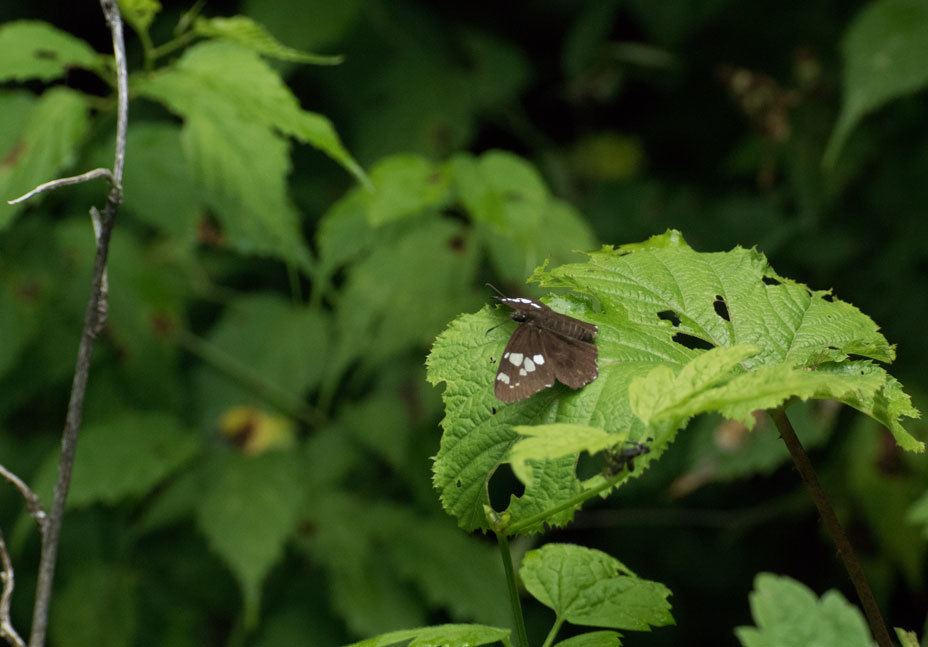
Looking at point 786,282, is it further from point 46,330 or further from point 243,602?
point 243,602

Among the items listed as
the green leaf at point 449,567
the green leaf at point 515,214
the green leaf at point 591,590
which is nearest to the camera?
the green leaf at point 591,590

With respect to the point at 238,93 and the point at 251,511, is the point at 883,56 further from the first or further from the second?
the point at 251,511

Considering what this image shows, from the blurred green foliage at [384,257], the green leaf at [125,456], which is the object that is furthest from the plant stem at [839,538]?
the green leaf at [125,456]

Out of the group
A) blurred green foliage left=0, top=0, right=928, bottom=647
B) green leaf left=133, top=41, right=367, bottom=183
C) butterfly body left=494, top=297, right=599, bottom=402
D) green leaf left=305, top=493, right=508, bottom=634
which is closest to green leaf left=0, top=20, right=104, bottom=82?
blurred green foliage left=0, top=0, right=928, bottom=647

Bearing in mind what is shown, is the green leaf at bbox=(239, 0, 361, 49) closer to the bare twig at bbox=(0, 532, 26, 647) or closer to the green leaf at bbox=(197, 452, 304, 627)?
the green leaf at bbox=(197, 452, 304, 627)

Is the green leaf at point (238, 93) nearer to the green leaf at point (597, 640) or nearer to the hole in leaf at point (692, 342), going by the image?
the hole in leaf at point (692, 342)

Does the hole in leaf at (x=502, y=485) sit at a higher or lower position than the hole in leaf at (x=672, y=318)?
lower
